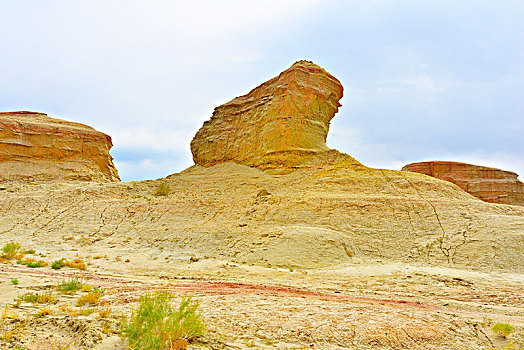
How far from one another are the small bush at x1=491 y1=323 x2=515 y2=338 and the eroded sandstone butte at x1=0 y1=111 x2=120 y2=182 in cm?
3347

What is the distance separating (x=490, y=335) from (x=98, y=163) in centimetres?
3581

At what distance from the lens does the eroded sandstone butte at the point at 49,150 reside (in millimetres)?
32500

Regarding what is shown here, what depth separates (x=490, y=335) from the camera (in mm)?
6711

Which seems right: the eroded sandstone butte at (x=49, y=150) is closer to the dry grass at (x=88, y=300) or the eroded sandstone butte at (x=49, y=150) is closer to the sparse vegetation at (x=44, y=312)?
the dry grass at (x=88, y=300)

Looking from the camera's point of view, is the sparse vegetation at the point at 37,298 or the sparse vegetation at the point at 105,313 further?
the sparse vegetation at the point at 37,298

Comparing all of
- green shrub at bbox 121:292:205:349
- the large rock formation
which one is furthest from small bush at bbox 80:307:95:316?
the large rock formation

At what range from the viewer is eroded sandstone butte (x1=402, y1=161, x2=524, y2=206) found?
166 feet

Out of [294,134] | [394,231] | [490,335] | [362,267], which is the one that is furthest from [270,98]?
[490,335]

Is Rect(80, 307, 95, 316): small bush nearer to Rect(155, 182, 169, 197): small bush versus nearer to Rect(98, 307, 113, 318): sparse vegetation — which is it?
Rect(98, 307, 113, 318): sparse vegetation

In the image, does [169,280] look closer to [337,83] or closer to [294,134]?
[294,134]

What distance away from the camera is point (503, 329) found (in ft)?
21.9

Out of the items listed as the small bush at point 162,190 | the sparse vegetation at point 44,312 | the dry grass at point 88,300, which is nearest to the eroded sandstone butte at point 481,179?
the small bush at point 162,190

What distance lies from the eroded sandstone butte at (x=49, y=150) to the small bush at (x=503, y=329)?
3347cm

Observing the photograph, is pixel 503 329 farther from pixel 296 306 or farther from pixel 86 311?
pixel 86 311
